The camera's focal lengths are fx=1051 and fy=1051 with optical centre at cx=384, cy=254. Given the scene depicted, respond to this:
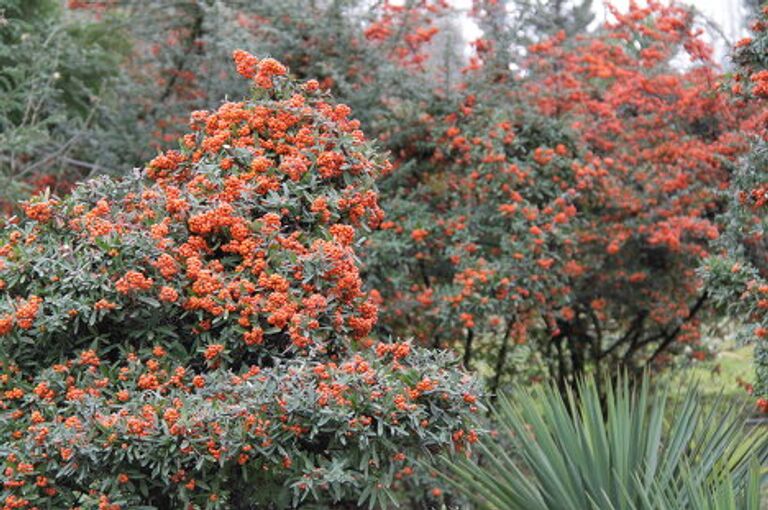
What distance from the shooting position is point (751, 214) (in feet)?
21.6

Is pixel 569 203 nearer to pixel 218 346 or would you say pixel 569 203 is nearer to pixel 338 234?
pixel 338 234

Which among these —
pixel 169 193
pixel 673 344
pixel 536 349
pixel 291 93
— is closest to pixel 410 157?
pixel 536 349

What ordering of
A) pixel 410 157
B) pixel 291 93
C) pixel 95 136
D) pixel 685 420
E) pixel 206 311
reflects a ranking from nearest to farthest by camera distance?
1. pixel 206 311
2. pixel 685 420
3. pixel 291 93
4. pixel 410 157
5. pixel 95 136

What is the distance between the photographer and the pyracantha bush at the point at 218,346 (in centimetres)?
373

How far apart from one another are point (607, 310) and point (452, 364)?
6.43 meters

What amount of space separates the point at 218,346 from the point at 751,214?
392cm

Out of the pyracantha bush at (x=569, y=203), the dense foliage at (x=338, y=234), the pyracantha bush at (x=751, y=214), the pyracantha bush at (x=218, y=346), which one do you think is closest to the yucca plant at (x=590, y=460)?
the dense foliage at (x=338, y=234)

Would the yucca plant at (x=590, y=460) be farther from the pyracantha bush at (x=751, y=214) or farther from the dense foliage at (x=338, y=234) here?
the pyracantha bush at (x=751, y=214)

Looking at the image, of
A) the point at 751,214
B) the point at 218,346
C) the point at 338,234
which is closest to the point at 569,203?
the point at 751,214

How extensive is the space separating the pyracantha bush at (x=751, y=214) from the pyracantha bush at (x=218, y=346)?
104 inches

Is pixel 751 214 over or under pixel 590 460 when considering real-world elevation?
over

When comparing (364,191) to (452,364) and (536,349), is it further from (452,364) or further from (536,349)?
(536,349)

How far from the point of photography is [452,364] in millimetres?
4258

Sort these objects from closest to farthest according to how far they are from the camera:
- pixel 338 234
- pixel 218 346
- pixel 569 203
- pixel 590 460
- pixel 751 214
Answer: pixel 218 346 → pixel 590 460 → pixel 338 234 → pixel 751 214 → pixel 569 203
